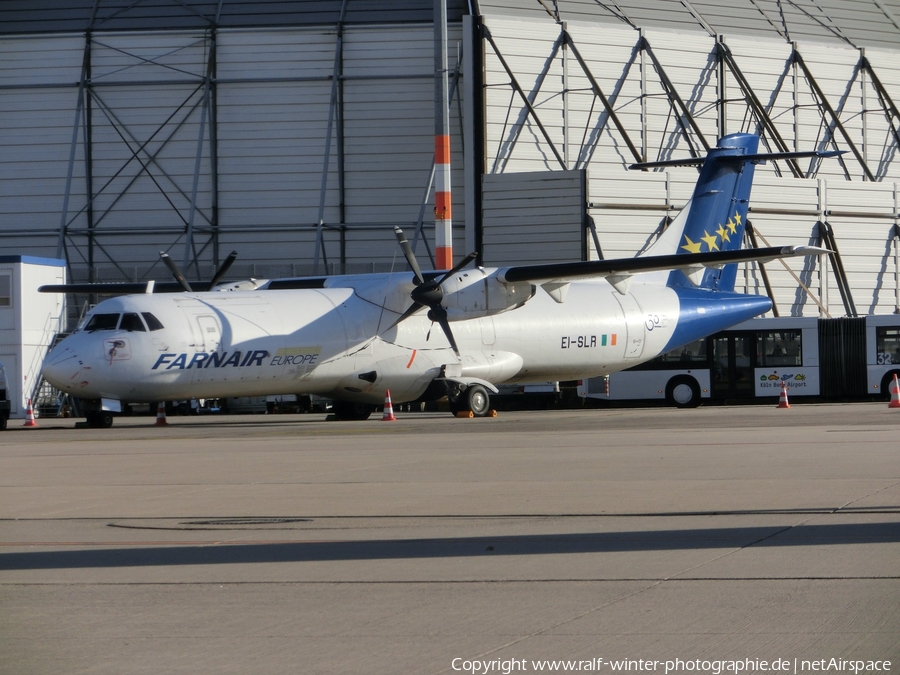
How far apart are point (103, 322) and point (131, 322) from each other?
0.64 m

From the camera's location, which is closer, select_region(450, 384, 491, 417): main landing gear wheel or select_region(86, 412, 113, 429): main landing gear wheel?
select_region(86, 412, 113, 429): main landing gear wheel

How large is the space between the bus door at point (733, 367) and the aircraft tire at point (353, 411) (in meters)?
11.5

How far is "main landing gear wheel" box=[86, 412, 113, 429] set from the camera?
23.0 meters

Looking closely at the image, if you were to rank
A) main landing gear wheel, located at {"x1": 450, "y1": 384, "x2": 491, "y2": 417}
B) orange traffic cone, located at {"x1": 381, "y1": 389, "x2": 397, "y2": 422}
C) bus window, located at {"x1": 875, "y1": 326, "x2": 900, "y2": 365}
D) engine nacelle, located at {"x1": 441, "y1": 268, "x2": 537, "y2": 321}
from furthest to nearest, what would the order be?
bus window, located at {"x1": 875, "y1": 326, "x2": 900, "y2": 365} → main landing gear wheel, located at {"x1": 450, "y1": 384, "x2": 491, "y2": 417} → orange traffic cone, located at {"x1": 381, "y1": 389, "x2": 397, "y2": 422} → engine nacelle, located at {"x1": 441, "y1": 268, "x2": 537, "y2": 321}

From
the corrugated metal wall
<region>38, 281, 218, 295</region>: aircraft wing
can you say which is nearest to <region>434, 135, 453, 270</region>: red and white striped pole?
<region>38, 281, 218, 295</region>: aircraft wing

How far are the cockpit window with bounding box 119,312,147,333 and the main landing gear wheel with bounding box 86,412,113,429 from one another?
89.1 inches

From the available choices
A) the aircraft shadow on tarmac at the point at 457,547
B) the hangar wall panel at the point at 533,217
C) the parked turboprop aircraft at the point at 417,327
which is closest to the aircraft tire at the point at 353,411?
the parked turboprop aircraft at the point at 417,327

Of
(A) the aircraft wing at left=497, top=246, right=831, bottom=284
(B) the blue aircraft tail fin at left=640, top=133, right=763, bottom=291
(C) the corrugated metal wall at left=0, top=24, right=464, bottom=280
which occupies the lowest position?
(A) the aircraft wing at left=497, top=246, right=831, bottom=284

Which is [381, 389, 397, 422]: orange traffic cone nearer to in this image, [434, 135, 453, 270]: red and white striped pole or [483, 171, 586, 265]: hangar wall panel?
[434, 135, 453, 270]: red and white striped pole

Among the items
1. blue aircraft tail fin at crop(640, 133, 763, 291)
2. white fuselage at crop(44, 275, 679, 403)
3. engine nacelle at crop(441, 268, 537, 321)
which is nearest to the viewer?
white fuselage at crop(44, 275, 679, 403)

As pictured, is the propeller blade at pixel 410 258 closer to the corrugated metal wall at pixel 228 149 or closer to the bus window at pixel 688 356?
the bus window at pixel 688 356

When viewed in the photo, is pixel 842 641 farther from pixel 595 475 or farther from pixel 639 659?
pixel 595 475

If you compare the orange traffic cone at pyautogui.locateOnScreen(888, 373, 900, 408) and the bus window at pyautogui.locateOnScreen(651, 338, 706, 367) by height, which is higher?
the bus window at pyautogui.locateOnScreen(651, 338, 706, 367)

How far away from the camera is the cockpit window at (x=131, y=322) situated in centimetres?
2180
